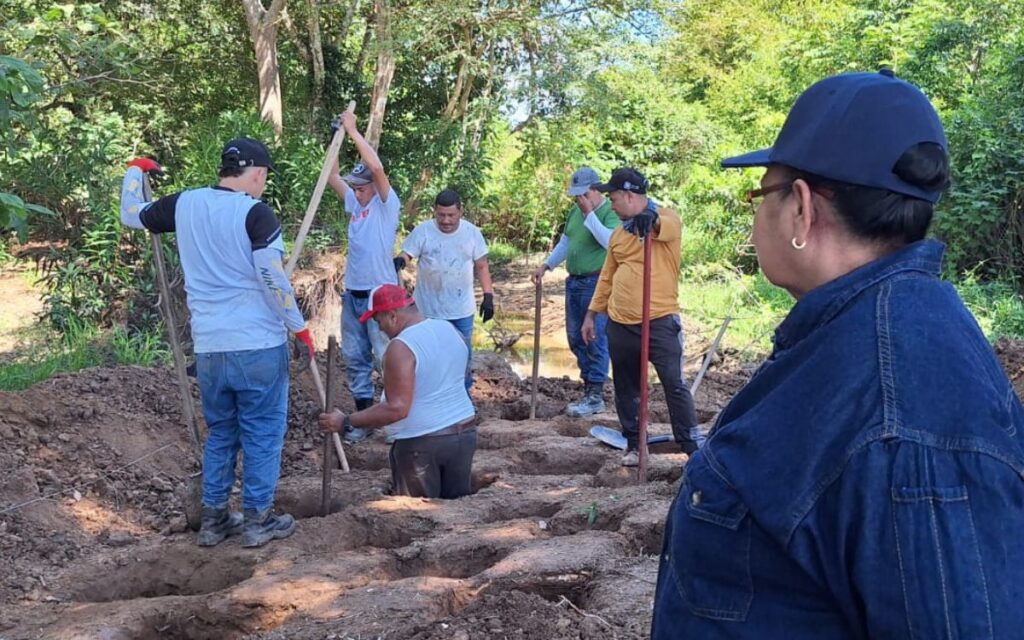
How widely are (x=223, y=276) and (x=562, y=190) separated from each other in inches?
545

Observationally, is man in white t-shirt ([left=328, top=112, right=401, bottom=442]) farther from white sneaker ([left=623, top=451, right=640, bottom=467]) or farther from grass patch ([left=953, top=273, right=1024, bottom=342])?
grass patch ([left=953, top=273, right=1024, bottom=342])

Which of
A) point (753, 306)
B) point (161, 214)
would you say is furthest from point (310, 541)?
point (753, 306)

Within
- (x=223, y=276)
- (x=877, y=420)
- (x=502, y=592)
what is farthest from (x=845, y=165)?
(x=223, y=276)

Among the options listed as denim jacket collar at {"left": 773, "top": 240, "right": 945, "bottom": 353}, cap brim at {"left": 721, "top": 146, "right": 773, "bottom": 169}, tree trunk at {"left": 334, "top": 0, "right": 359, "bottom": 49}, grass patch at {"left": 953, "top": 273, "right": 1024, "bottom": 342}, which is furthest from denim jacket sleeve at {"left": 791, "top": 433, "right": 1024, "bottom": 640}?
tree trunk at {"left": 334, "top": 0, "right": 359, "bottom": 49}

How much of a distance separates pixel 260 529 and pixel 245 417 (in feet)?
2.09

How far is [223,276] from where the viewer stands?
4812 mm

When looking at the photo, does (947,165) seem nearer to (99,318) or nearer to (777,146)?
(777,146)

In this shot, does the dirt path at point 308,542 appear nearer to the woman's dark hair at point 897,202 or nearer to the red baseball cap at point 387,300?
the red baseball cap at point 387,300

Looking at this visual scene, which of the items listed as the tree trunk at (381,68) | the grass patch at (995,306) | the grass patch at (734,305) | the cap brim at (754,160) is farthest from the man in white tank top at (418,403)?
the tree trunk at (381,68)

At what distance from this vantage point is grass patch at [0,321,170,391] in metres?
7.46

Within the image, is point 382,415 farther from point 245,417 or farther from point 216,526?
point 216,526

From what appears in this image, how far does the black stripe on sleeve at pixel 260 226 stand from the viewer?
186 inches

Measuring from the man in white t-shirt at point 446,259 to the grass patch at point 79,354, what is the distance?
2448 mm

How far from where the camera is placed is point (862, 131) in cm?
134
